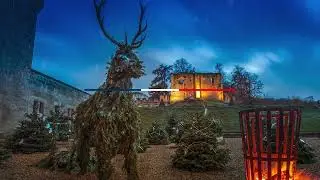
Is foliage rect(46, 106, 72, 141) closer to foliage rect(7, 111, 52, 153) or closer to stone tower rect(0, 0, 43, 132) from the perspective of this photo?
stone tower rect(0, 0, 43, 132)

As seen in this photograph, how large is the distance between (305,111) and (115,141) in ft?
148

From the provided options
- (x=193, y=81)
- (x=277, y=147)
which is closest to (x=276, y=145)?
(x=277, y=147)

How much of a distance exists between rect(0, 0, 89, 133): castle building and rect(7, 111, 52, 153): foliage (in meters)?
7.22

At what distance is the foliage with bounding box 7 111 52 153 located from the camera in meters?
13.4

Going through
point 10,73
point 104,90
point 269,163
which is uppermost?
point 10,73

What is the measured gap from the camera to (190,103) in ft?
182

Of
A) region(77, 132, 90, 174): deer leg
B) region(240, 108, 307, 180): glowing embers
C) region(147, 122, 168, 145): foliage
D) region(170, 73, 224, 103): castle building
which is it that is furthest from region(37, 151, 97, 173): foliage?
region(170, 73, 224, 103): castle building

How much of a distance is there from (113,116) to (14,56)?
17.0 m

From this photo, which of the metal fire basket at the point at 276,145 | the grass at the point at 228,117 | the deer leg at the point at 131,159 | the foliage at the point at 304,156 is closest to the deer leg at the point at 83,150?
the deer leg at the point at 131,159

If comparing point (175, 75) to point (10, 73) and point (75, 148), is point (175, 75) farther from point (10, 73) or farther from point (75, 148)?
point (75, 148)

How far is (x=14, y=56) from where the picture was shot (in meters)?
22.2

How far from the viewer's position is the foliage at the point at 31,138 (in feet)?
44.1

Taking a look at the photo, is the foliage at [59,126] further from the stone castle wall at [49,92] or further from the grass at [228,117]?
the grass at [228,117]

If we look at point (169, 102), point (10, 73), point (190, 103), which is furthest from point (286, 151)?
point (169, 102)
